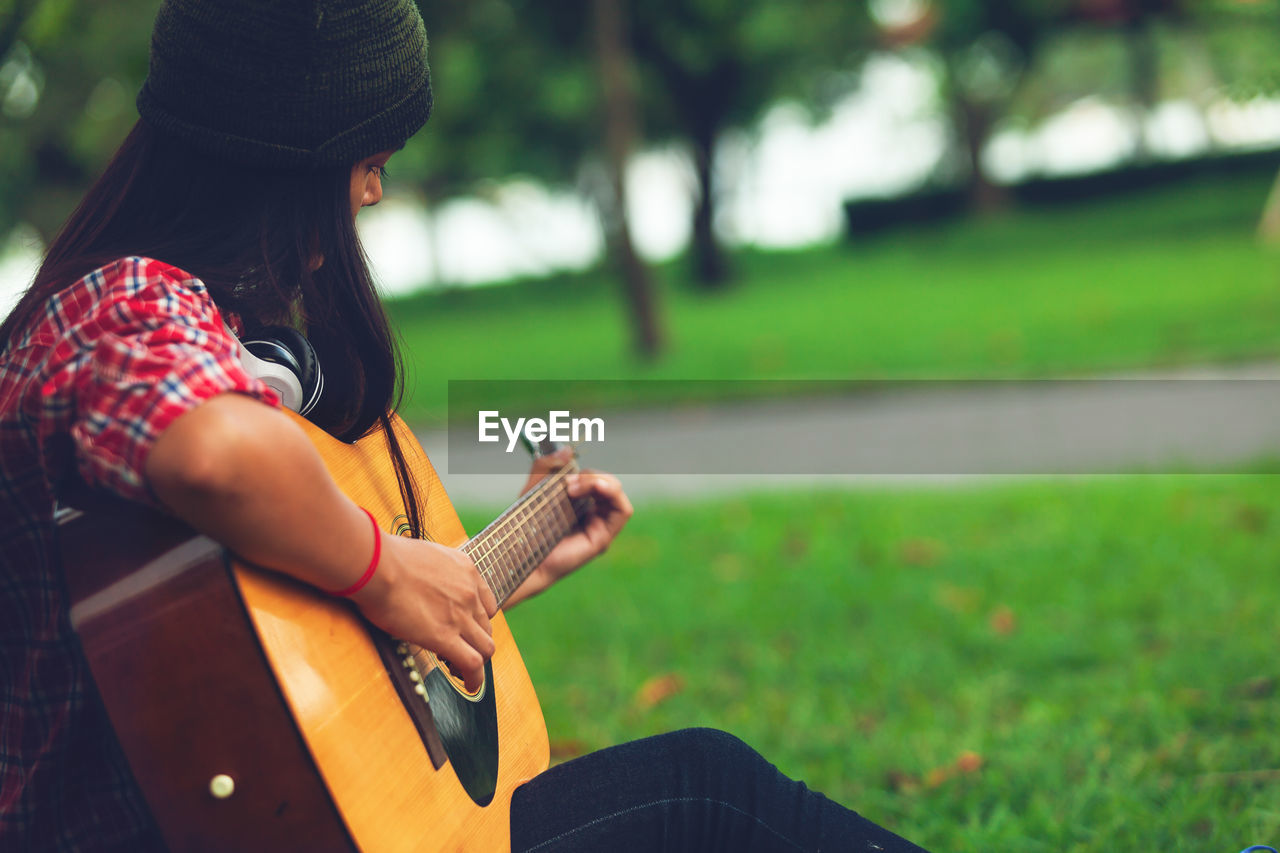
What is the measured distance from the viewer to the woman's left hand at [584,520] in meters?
2.01

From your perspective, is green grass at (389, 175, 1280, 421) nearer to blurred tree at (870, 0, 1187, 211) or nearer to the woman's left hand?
the woman's left hand

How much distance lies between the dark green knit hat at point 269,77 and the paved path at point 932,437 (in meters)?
4.54

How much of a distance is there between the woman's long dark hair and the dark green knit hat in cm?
5

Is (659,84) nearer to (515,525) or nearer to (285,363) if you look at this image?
(515,525)

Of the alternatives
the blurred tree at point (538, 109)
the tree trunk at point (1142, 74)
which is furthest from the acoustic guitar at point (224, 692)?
the tree trunk at point (1142, 74)

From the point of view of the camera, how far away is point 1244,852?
1951mm

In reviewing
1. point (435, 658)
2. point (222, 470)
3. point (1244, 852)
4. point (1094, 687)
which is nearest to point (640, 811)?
point (435, 658)

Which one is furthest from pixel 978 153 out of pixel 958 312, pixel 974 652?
pixel 974 652

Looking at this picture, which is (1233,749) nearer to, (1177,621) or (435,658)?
(1177,621)

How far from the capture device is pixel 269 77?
127 cm

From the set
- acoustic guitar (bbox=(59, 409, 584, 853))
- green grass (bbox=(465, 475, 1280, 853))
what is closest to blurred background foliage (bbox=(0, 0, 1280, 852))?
green grass (bbox=(465, 475, 1280, 853))

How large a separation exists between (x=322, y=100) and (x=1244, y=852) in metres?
1.90

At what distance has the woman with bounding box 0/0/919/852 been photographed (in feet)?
3.62

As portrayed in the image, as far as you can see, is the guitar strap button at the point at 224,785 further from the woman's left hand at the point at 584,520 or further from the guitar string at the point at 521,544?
the woman's left hand at the point at 584,520
